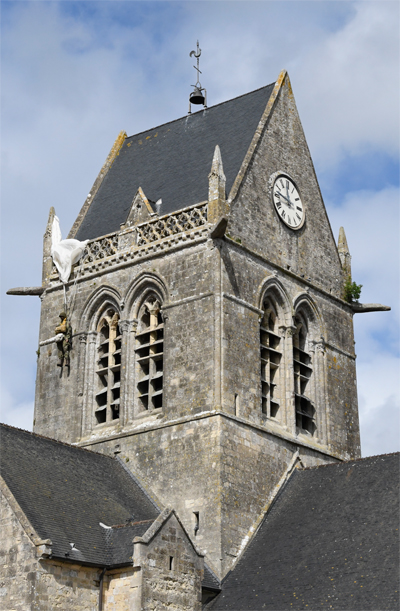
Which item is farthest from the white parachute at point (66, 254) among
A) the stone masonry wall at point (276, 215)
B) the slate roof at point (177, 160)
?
the stone masonry wall at point (276, 215)

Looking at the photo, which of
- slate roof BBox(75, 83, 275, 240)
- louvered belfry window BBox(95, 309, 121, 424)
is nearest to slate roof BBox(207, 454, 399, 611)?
louvered belfry window BBox(95, 309, 121, 424)

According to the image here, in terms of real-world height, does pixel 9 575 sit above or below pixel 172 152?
below

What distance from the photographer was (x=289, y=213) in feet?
89.5

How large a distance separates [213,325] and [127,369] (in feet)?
8.86

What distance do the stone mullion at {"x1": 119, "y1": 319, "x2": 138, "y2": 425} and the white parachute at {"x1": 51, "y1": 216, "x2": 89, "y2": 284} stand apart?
2.33 m

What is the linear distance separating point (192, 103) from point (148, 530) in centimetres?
1519

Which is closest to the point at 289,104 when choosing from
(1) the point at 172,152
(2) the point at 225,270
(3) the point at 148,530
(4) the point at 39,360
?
(1) the point at 172,152

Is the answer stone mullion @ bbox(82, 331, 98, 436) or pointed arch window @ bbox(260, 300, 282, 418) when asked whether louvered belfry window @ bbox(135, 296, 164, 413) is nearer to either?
stone mullion @ bbox(82, 331, 98, 436)

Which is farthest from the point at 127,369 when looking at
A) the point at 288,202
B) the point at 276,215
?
the point at 288,202

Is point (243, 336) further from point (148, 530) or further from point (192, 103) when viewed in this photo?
point (192, 103)

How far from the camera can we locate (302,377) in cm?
2639

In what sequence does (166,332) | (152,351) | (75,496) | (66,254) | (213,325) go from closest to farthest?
1. (75,496)
2. (213,325)
3. (166,332)
4. (152,351)
5. (66,254)

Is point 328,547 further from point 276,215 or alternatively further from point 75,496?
point 276,215

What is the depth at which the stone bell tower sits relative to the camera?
23266 mm
